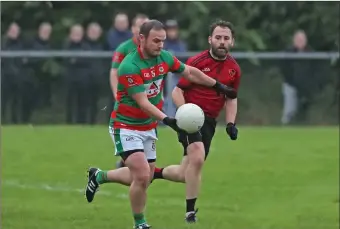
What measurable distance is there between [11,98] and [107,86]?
2046 mm

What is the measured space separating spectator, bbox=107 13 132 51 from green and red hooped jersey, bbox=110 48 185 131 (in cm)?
1088

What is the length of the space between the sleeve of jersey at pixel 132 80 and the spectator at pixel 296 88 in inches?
532

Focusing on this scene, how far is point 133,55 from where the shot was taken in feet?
35.1

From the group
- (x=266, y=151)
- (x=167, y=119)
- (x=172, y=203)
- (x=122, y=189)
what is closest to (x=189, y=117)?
(x=167, y=119)

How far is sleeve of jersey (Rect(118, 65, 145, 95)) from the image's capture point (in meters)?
10.5

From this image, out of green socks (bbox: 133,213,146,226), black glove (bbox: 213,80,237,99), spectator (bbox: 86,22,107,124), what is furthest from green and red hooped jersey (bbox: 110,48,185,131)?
spectator (bbox: 86,22,107,124)

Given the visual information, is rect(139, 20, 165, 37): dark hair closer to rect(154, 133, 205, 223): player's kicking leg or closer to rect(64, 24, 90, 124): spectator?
rect(154, 133, 205, 223): player's kicking leg

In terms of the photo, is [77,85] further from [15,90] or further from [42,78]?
[15,90]

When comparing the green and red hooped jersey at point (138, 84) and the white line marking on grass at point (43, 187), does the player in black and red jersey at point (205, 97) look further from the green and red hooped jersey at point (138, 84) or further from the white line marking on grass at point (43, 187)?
the white line marking on grass at point (43, 187)

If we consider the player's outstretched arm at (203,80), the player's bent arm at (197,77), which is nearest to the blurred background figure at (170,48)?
the player's outstretched arm at (203,80)

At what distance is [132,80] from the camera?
415 inches

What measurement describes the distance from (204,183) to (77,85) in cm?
815

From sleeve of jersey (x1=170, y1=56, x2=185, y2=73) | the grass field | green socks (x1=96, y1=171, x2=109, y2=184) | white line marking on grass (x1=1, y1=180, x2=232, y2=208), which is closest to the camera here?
sleeve of jersey (x1=170, y1=56, x2=185, y2=73)

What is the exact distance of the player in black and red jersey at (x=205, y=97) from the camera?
39.6 ft
